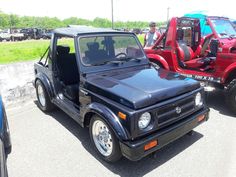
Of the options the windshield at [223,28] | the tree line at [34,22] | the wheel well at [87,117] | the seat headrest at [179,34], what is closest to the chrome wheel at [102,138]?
the wheel well at [87,117]

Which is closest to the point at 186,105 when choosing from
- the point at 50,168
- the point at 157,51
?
the point at 50,168

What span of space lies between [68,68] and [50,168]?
2170 mm

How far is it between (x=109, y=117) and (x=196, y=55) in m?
4.62

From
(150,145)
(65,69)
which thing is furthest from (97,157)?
(65,69)

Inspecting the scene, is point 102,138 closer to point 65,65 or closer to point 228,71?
point 65,65

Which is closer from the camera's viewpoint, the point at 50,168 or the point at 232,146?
the point at 50,168

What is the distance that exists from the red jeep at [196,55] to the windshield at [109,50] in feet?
6.13

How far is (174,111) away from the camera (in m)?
3.23

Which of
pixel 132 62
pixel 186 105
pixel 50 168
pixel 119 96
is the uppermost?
pixel 132 62

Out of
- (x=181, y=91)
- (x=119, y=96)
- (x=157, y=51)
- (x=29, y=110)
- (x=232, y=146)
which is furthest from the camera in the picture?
(x=157, y=51)

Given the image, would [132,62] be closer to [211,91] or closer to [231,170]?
[231,170]

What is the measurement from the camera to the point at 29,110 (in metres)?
5.63

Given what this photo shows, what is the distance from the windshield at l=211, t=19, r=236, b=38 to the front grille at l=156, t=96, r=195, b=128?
9.82ft

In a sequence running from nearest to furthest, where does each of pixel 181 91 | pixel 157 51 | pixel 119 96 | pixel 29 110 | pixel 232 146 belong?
pixel 119 96, pixel 181 91, pixel 232 146, pixel 29 110, pixel 157 51
